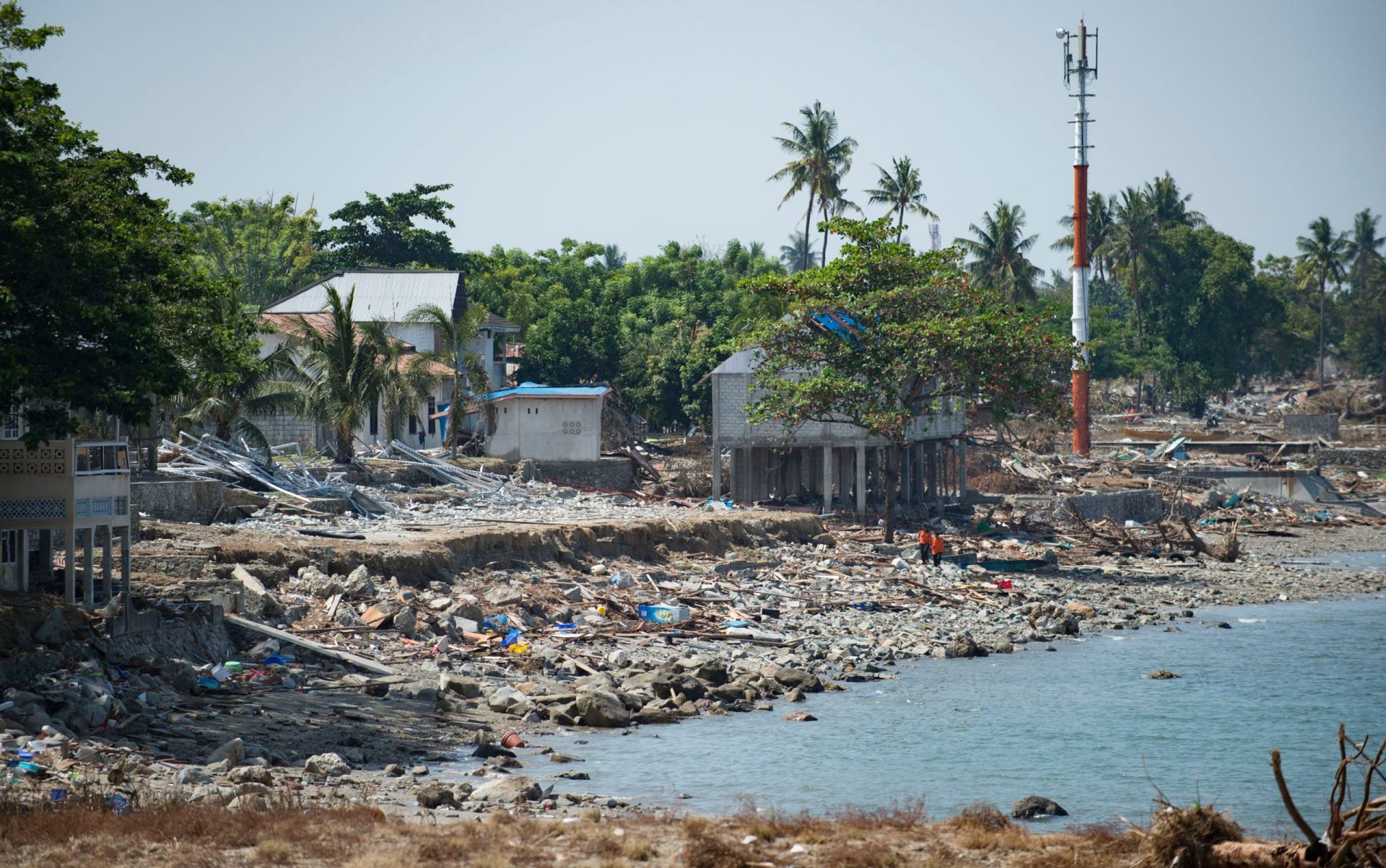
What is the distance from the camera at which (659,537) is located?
108 feet

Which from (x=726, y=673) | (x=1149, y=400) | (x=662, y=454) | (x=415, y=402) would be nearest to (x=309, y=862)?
(x=726, y=673)

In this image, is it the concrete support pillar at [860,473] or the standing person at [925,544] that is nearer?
the standing person at [925,544]

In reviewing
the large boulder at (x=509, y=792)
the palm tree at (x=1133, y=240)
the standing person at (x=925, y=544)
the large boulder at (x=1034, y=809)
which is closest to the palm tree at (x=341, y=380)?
the standing person at (x=925, y=544)

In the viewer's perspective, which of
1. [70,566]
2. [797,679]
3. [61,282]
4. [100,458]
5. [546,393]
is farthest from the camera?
[546,393]

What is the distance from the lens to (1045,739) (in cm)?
1927

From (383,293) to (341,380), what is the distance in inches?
632

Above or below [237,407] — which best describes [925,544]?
below

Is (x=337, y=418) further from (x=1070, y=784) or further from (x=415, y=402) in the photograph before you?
(x=1070, y=784)

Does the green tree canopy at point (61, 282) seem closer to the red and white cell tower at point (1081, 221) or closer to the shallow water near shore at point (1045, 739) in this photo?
the shallow water near shore at point (1045, 739)

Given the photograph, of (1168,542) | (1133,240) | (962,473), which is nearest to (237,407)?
(962,473)

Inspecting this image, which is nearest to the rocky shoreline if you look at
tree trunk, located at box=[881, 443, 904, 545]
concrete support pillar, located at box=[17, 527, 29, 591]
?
tree trunk, located at box=[881, 443, 904, 545]

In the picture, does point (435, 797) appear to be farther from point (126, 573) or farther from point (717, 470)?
point (717, 470)

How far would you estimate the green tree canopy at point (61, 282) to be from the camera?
16.2 metres

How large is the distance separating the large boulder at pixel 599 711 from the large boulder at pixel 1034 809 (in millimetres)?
5777
